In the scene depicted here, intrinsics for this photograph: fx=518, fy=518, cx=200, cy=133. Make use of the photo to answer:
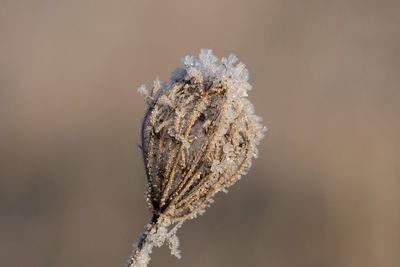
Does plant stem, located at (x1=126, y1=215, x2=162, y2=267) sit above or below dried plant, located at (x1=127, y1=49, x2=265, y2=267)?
below

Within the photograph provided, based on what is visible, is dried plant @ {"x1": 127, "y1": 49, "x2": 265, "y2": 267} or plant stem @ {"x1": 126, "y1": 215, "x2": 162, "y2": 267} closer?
plant stem @ {"x1": 126, "y1": 215, "x2": 162, "y2": 267}

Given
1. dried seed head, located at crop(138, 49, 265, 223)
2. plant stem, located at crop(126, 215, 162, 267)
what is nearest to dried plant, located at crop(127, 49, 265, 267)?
dried seed head, located at crop(138, 49, 265, 223)

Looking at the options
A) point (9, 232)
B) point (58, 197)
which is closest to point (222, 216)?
point (58, 197)

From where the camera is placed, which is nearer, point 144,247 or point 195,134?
point 144,247

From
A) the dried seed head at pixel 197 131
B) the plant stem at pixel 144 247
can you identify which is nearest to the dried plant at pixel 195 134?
the dried seed head at pixel 197 131

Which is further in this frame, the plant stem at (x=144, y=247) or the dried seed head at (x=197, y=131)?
the dried seed head at (x=197, y=131)

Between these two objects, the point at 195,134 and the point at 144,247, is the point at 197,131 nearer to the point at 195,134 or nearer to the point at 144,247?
the point at 195,134

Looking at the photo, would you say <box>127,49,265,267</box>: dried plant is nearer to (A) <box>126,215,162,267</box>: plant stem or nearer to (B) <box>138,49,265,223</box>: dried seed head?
(B) <box>138,49,265,223</box>: dried seed head

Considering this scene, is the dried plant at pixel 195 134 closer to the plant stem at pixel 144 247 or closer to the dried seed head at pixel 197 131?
the dried seed head at pixel 197 131

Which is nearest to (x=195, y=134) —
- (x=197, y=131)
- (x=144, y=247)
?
(x=197, y=131)
